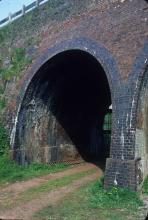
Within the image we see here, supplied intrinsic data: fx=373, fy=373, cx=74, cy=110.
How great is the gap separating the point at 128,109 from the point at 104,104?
736 cm

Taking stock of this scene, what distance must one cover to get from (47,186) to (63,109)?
15.8 feet

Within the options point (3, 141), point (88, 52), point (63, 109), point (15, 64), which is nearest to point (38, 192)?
point (3, 141)

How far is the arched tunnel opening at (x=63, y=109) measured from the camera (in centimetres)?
1260

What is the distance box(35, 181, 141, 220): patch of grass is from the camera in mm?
7149

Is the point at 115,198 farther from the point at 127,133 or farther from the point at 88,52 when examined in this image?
the point at 88,52

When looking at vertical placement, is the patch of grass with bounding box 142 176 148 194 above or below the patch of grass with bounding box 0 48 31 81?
below

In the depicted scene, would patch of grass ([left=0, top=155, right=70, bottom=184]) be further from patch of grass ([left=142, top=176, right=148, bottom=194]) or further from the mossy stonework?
patch of grass ([left=142, top=176, right=148, bottom=194])

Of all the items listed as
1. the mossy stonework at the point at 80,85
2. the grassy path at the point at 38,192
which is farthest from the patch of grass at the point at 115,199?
the grassy path at the point at 38,192

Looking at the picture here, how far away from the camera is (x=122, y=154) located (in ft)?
29.7

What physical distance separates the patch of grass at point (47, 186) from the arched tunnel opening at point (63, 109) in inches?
79.7

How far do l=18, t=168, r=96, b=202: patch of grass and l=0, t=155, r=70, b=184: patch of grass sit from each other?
3.38ft

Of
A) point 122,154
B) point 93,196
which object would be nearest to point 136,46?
point 122,154

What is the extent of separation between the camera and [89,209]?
300 inches

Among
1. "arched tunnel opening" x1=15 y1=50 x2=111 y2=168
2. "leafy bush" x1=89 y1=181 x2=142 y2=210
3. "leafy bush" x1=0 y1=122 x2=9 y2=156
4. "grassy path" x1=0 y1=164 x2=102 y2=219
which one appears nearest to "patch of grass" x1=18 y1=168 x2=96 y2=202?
"grassy path" x1=0 y1=164 x2=102 y2=219
